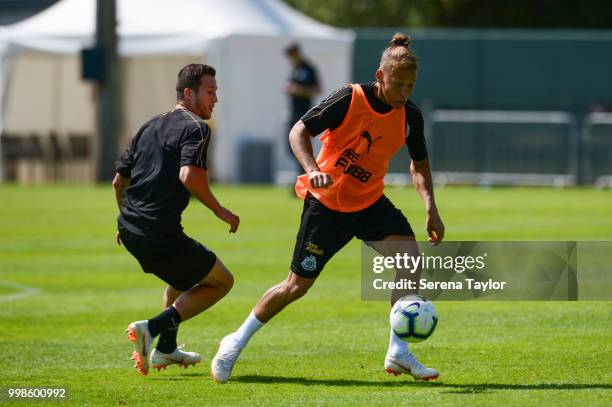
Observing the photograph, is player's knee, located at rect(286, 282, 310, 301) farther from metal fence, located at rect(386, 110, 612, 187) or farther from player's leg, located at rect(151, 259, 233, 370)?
metal fence, located at rect(386, 110, 612, 187)

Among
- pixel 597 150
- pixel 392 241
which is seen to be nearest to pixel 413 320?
pixel 392 241

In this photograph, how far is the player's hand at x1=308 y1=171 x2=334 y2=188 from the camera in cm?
738

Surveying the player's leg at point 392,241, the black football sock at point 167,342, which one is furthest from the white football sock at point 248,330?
the player's leg at point 392,241

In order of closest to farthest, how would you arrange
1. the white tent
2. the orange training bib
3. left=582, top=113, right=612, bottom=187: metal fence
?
the orange training bib < left=582, top=113, right=612, bottom=187: metal fence < the white tent

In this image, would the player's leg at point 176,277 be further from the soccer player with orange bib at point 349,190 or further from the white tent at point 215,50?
the white tent at point 215,50

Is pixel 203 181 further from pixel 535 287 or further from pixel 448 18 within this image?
pixel 448 18

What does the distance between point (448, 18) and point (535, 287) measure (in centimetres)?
3651

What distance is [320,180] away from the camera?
291 inches

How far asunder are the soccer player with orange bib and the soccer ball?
7.9 inches

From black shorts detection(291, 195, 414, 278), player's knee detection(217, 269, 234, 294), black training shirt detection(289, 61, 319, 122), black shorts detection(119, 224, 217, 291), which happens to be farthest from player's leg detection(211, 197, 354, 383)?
black training shirt detection(289, 61, 319, 122)

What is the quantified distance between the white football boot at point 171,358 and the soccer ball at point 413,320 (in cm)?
130

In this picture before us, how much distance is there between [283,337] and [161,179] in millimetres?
2184

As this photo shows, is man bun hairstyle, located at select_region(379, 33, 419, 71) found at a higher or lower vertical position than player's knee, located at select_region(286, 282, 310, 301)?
higher

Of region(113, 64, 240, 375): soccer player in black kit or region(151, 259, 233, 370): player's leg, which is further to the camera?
region(151, 259, 233, 370): player's leg
